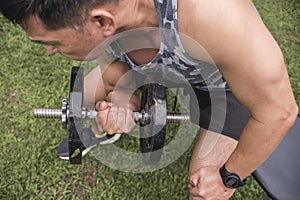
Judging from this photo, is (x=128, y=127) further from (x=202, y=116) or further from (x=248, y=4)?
(x=248, y=4)

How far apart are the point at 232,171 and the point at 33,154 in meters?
0.84

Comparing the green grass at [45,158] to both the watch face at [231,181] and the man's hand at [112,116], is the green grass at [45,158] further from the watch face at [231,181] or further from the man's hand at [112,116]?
the watch face at [231,181]

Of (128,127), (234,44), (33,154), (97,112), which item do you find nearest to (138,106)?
(128,127)

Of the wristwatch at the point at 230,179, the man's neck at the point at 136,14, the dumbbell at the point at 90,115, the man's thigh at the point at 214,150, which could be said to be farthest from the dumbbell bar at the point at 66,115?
the man's neck at the point at 136,14

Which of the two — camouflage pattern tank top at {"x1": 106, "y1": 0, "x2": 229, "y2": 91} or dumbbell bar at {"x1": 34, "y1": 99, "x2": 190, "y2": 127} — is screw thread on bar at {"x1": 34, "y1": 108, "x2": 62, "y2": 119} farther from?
camouflage pattern tank top at {"x1": 106, "y1": 0, "x2": 229, "y2": 91}

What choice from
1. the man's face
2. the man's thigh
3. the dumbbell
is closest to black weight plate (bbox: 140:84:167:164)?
the dumbbell

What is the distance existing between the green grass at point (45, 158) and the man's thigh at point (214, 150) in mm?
332

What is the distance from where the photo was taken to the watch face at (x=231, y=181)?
1.16 metres

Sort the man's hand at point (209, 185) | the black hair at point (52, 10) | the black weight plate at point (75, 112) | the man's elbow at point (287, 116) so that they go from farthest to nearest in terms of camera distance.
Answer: the man's hand at point (209, 185)
the black weight plate at point (75, 112)
the man's elbow at point (287, 116)
the black hair at point (52, 10)

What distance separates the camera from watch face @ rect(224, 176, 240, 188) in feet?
3.79

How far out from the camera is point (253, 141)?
104 centimetres

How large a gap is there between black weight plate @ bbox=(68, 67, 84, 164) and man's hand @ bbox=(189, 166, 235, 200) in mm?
369

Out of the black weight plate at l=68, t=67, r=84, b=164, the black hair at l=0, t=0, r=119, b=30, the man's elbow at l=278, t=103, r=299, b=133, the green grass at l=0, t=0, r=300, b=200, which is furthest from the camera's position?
the green grass at l=0, t=0, r=300, b=200

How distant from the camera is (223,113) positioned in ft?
4.20
